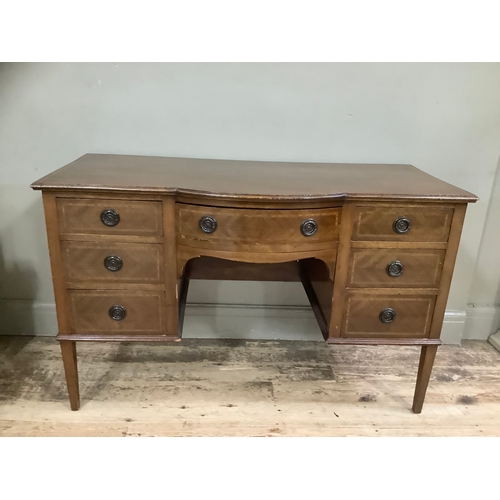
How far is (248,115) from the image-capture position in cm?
185

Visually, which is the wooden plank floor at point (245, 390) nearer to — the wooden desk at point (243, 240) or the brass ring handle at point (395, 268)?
the wooden desk at point (243, 240)

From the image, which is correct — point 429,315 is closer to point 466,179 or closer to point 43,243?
point 466,179

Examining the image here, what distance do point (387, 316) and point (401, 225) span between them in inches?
13.5

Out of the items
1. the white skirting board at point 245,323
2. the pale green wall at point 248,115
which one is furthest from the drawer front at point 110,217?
the white skirting board at point 245,323

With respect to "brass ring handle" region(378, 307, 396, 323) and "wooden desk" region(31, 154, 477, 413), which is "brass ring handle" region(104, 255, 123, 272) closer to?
"wooden desk" region(31, 154, 477, 413)

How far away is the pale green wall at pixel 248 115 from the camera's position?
70.3 inches

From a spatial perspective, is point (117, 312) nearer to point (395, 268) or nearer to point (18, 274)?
point (18, 274)

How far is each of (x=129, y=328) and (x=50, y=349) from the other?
748mm

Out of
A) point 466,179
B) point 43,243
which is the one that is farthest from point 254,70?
point 43,243

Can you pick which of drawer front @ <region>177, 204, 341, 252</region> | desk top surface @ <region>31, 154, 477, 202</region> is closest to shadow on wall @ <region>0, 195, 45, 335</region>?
desk top surface @ <region>31, 154, 477, 202</region>

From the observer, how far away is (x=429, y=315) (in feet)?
4.99

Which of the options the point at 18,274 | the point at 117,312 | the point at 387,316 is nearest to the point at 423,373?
the point at 387,316

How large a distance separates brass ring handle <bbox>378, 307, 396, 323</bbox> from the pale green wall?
76 cm
